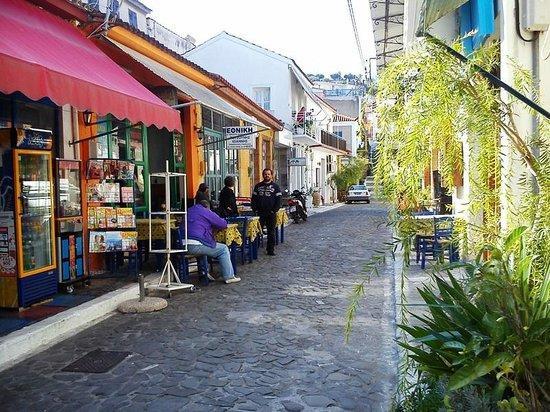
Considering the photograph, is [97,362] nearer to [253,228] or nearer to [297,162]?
[253,228]

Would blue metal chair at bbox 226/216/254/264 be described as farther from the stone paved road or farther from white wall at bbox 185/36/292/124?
white wall at bbox 185/36/292/124

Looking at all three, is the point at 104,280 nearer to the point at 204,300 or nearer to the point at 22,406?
the point at 204,300

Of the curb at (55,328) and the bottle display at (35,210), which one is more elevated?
the bottle display at (35,210)

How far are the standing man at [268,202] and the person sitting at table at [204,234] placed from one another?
3155mm

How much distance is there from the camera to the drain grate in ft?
15.9

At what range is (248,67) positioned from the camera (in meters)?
28.3

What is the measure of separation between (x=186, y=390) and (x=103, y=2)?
2038 centimetres

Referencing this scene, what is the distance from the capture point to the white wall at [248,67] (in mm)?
27781

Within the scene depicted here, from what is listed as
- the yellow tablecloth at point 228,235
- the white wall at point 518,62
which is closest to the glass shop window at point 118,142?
the yellow tablecloth at point 228,235

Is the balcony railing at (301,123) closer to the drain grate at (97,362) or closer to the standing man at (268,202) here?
the standing man at (268,202)

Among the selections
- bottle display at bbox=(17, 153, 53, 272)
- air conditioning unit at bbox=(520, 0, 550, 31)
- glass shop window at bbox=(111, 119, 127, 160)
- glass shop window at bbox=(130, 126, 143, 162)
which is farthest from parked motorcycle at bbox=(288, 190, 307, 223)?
air conditioning unit at bbox=(520, 0, 550, 31)

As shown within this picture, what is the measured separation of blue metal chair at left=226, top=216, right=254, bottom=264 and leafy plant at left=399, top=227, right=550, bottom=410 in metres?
6.97

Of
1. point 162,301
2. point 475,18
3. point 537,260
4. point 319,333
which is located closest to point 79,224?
point 162,301

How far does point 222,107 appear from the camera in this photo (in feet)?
34.3
